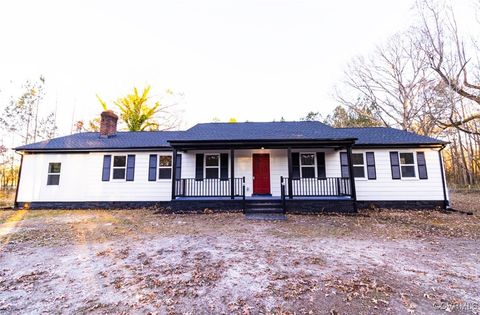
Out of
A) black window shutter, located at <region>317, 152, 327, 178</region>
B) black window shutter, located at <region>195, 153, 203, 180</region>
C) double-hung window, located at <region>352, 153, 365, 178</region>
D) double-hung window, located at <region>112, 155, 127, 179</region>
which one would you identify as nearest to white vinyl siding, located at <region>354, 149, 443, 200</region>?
double-hung window, located at <region>352, 153, 365, 178</region>

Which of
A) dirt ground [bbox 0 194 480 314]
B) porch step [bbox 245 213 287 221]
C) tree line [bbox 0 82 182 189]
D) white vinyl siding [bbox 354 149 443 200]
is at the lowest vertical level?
dirt ground [bbox 0 194 480 314]

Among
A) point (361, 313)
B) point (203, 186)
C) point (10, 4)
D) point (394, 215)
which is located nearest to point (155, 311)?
point (361, 313)

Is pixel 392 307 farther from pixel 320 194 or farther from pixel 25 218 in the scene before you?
pixel 25 218

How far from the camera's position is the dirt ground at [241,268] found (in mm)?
3002

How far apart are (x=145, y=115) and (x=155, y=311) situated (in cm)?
2608

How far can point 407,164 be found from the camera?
1109 cm

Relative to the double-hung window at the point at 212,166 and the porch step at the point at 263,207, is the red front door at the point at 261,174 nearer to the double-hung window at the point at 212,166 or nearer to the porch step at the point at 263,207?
the porch step at the point at 263,207

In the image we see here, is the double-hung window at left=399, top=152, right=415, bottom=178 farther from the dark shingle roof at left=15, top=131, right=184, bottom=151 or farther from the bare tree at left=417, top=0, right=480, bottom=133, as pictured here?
A: the dark shingle roof at left=15, top=131, right=184, bottom=151

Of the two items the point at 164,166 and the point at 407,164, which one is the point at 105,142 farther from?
the point at 407,164

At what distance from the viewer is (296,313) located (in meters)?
2.76

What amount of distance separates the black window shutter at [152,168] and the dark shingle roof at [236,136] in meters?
0.67

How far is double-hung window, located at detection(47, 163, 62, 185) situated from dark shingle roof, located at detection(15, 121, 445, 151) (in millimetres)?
878

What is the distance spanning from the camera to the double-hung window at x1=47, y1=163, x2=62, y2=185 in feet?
38.7

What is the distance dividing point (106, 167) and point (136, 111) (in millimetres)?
15991
